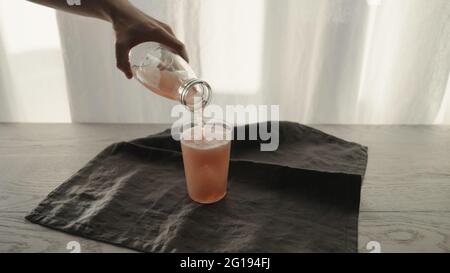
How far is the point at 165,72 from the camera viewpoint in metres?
0.65

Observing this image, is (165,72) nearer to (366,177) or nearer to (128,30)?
(128,30)

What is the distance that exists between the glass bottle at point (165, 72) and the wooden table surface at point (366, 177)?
22 cm

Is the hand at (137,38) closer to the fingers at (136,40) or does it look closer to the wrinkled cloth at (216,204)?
the fingers at (136,40)

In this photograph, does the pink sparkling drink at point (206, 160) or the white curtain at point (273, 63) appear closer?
the pink sparkling drink at point (206, 160)

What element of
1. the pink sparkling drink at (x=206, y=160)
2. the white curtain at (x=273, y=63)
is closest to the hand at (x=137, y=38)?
the pink sparkling drink at (x=206, y=160)

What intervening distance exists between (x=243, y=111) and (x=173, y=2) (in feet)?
1.09

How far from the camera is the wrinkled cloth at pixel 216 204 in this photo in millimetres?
531

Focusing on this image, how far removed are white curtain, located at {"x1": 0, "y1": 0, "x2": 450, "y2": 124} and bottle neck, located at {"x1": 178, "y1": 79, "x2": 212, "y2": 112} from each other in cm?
38

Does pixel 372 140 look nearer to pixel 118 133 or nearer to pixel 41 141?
pixel 118 133

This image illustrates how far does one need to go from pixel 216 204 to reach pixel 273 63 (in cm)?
50

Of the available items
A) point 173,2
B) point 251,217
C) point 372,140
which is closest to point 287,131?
point 372,140

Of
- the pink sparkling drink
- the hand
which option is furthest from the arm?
the pink sparkling drink

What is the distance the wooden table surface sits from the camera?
0.53m

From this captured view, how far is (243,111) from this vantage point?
1.06 m
